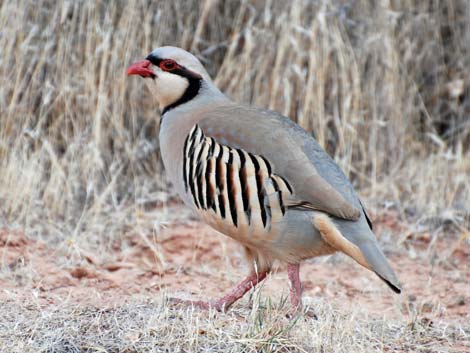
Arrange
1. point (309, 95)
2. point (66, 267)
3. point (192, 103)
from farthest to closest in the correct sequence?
point (309, 95) < point (66, 267) < point (192, 103)

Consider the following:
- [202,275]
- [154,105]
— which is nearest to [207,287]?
[202,275]

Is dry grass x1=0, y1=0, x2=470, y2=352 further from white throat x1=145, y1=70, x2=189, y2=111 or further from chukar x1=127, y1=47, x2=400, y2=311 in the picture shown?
chukar x1=127, y1=47, x2=400, y2=311

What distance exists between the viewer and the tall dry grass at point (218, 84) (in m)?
6.55

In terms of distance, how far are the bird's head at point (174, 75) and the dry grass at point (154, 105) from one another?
55.5 inches

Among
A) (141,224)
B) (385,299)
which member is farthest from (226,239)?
(385,299)

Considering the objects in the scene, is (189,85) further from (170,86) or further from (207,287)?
(207,287)

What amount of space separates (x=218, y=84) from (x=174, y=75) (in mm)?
2487

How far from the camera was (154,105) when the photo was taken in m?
7.10

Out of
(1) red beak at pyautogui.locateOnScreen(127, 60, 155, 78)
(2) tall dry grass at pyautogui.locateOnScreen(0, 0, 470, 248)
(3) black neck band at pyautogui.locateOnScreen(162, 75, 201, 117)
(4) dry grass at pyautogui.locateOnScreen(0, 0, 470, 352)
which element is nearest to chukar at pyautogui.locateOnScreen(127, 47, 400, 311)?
(3) black neck band at pyautogui.locateOnScreen(162, 75, 201, 117)

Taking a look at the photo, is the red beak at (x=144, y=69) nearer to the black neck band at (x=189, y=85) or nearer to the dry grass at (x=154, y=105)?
the black neck band at (x=189, y=85)

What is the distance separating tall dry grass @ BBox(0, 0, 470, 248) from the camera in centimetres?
655

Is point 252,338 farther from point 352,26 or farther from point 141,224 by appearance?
point 352,26

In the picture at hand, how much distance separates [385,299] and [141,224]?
1760 mm

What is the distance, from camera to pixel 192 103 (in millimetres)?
4590
